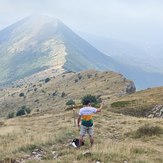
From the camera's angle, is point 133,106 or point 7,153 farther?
point 133,106

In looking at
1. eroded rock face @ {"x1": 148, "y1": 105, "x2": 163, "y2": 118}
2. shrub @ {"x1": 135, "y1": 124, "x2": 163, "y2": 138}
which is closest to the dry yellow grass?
shrub @ {"x1": 135, "y1": 124, "x2": 163, "y2": 138}

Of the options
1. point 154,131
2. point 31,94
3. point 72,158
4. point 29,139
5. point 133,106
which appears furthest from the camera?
point 31,94

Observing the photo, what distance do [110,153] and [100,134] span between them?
996 cm

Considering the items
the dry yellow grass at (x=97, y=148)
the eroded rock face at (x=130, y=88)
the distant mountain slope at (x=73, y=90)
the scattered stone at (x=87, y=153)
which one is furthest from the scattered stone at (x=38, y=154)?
the eroded rock face at (x=130, y=88)

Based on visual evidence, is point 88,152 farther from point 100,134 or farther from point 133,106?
point 133,106

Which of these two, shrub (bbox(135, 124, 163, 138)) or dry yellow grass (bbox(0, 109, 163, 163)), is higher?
dry yellow grass (bbox(0, 109, 163, 163))

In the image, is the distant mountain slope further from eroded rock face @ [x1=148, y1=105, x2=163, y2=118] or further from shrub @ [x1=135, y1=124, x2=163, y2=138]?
shrub @ [x1=135, y1=124, x2=163, y2=138]

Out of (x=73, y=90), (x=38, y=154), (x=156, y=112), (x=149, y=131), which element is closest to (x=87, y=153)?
(x=38, y=154)

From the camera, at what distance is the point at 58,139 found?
2564 centimetres

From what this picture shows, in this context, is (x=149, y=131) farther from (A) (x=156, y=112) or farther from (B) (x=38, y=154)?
(A) (x=156, y=112)

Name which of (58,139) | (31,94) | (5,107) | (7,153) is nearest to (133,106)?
(58,139)

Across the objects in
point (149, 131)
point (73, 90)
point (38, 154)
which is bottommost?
point (73, 90)

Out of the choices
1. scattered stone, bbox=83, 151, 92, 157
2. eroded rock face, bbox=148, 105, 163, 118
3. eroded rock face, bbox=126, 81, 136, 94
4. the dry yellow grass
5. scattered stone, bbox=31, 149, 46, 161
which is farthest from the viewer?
eroded rock face, bbox=126, 81, 136, 94

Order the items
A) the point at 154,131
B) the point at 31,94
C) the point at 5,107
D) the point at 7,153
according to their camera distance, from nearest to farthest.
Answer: the point at 7,153
the point at 154,131
the point at 5,107
the point at 31,94
